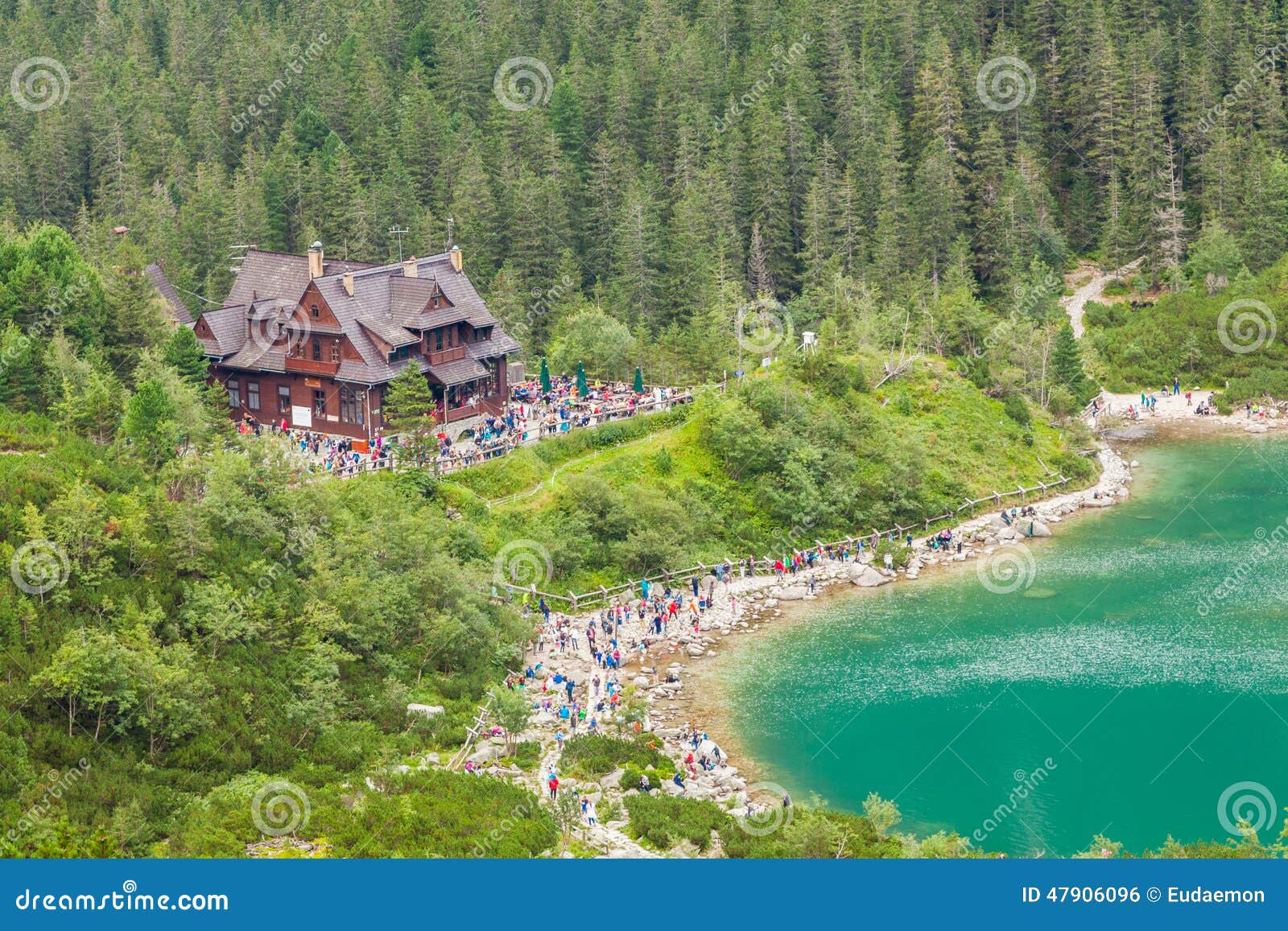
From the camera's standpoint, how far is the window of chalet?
238 ft

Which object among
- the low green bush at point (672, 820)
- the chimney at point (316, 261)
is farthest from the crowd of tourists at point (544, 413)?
the low green bush at point (672, 820)

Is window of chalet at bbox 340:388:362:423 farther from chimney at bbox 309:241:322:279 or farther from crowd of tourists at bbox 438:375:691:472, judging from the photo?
chimney at bbox 309:241:322:279

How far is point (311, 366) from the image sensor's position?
7325 cm

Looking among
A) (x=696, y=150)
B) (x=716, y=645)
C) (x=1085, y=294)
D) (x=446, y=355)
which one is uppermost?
(x=696, y=150)

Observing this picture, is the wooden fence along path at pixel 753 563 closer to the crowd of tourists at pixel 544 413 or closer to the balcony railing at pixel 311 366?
the crowd of tourists at pixel 544 413

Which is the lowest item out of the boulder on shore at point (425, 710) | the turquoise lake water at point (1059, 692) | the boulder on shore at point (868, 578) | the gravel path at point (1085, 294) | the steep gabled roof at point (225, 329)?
the turquoise lake water at point (1059, 692)

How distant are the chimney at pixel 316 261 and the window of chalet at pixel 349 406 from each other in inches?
219

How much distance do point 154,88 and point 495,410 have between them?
7219 cm

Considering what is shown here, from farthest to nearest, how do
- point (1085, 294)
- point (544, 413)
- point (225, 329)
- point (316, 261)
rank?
1. point (1085, 294)
2. point (544, 413)
3. point (225, 329)
4. point (316, 261)

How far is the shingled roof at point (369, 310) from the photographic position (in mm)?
72688

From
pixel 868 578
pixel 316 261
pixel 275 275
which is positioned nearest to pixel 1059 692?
pixel 868 578

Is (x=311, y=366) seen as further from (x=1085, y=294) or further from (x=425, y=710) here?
(x=1085, y=294)

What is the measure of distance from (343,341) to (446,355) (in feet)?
16.9

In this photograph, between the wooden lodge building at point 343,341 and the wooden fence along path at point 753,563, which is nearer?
the wooden fence along path at point 753,563
